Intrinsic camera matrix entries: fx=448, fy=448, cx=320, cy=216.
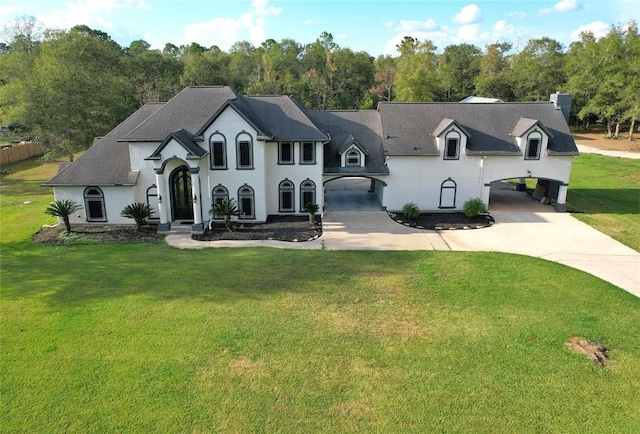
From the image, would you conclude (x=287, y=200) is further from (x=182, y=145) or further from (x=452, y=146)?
(x=452, y=146)

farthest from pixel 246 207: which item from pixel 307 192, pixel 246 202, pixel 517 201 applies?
pixel 517 201

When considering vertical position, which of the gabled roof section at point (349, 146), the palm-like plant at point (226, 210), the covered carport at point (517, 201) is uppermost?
the gabled roof section at point (349, 146)

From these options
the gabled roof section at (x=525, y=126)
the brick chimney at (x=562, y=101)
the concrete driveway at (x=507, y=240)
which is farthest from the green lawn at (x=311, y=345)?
the brick chimney at (x=562, y=101)

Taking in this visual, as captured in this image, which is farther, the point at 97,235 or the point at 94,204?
the point at 94,204

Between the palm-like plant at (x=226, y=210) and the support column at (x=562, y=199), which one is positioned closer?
the palm-like plant at (x=226, y=210)

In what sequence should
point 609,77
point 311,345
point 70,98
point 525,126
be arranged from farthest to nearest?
point 609,77
point 70,98
point 525,126
point 311,345

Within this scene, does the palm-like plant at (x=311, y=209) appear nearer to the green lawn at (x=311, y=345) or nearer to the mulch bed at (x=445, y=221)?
the mulch bed at (x=445, y=221)

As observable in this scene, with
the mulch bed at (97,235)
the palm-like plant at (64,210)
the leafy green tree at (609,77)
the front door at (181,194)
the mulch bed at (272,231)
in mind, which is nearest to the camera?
the mulch bed at (97,235)
